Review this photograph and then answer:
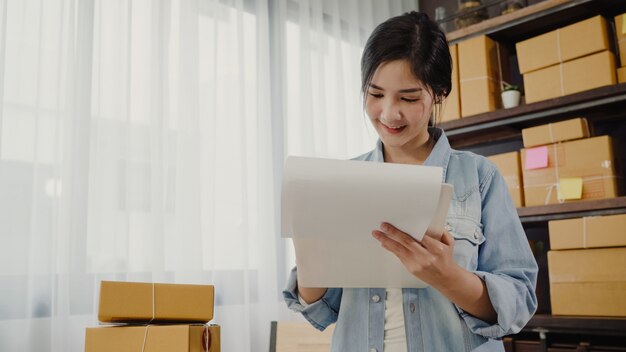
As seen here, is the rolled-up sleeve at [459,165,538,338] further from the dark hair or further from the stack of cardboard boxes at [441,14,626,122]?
the stack of cardboard boxes at [441,14,626,122]

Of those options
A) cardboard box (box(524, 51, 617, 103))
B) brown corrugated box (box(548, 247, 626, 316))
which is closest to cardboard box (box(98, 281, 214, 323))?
brown corrugated box (box(548, 247, 626, 316))

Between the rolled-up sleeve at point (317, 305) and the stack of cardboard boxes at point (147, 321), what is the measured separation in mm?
450

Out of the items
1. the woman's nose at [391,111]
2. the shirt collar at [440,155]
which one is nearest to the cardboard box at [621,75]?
the shirt collar at [440,155]

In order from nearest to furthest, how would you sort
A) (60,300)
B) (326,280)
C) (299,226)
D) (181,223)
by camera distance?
(299,226), (326,280), (60,300), (181,223)

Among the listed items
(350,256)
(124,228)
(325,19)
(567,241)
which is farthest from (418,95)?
(325,19)

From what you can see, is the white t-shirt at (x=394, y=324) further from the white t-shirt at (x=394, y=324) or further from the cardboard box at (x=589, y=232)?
the cardboard box at (x=589, y=232)

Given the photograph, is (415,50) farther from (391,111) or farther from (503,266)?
(503,266)

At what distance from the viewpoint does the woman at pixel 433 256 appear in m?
0.76

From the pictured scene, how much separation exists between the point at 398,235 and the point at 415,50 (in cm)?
34

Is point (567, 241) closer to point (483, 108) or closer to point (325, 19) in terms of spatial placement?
point (483, 108)

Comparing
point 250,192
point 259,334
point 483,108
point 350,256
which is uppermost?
point 483,108

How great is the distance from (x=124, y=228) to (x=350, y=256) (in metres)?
1.24

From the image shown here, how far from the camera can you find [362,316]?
2.88 feet

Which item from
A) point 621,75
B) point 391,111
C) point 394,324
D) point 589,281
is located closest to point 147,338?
point 394,324
